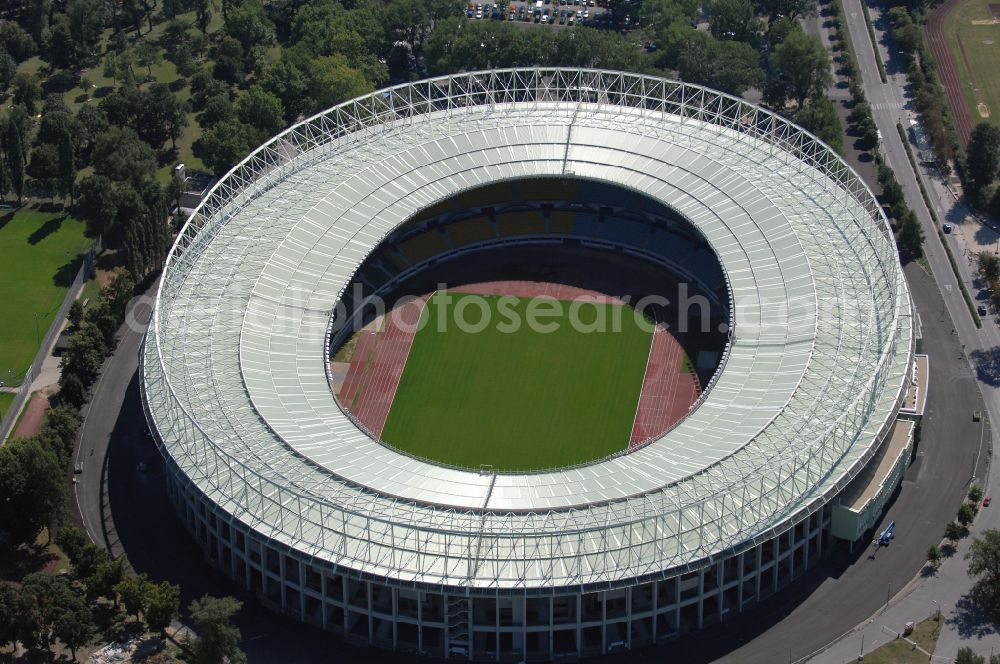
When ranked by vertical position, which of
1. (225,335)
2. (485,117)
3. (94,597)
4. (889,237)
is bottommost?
(94,597)

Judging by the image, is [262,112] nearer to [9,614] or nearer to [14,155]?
[14,155]

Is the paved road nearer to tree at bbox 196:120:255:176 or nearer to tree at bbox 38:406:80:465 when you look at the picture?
tree at bbox 38:406:80:465

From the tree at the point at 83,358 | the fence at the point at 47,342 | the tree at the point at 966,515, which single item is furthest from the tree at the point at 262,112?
the tree at the point at 966,515

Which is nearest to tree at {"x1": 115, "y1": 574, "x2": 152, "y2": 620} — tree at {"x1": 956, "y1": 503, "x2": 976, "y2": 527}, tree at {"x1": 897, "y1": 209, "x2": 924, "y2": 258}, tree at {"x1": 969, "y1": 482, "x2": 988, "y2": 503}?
tree at {"x1": 956, "y1": 503, "x2": 976, "y2": 527}

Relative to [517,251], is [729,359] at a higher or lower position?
lower

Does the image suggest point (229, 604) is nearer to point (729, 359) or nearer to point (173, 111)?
point (729, 359)

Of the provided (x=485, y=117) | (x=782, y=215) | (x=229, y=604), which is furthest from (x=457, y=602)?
(x=485, y=117)

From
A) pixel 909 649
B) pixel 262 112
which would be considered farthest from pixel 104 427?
pixel 909 649
